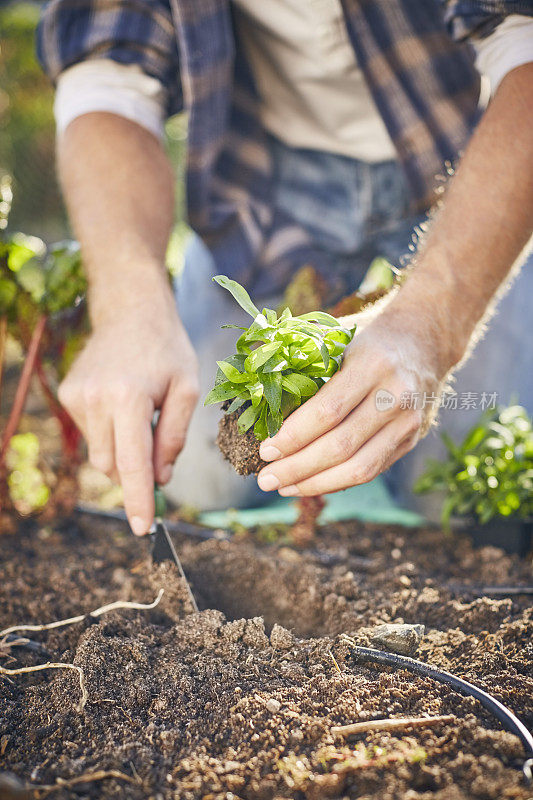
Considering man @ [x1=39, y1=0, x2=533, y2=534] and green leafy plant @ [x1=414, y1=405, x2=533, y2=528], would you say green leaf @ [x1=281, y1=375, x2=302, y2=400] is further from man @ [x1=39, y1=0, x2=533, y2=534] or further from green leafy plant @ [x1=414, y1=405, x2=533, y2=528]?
green leafy plant @ [x1=414, y1=405, x2=533, y2=528]

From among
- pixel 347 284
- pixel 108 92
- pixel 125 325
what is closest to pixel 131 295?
pixel 125 325

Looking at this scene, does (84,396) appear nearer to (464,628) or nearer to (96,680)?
(96,680)

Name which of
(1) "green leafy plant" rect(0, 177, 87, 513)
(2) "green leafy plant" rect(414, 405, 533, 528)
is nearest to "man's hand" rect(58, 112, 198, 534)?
(1) "green leafy plant" rect(0, 177, 87, 513)

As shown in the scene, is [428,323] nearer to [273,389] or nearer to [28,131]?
[273,389]

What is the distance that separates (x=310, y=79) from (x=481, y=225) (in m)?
1.60

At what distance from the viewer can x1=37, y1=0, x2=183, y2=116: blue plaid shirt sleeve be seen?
94.5 inches

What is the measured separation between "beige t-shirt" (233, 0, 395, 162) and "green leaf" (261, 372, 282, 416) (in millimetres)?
1973

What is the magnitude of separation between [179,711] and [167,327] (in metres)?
1.01

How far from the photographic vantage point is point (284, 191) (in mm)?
3223

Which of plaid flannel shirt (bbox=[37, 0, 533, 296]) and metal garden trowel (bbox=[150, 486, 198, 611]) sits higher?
plaid flannel shirt (bbox=[37, 0, 533, 296])

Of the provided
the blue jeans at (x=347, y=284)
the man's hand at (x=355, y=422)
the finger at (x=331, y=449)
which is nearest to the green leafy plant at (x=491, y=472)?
the blue jeans at (x=347, y=284)

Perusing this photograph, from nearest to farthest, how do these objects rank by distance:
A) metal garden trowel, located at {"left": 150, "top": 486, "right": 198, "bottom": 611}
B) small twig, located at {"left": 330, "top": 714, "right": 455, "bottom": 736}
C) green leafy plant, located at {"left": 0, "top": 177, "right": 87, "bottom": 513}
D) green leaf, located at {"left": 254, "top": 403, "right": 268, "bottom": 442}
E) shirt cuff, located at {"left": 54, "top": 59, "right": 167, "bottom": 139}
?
small twig, located at {"left": 330, "top": 714, "right": 455, "bottom": 736} → green leaf, located at {"left": 254, "top": 403, "right": 268, "bottom": 442} → metal garden trowel, located at {"left": 150, "top": 486, "right": 198, "bottom": 611} → green leafy plant, located at {"left": 0, "top": 177, "right": 87, "bottom": 513} → shirt cuff, located at {"left": 54, "top": 59, "right": 167, "bottom": 139}

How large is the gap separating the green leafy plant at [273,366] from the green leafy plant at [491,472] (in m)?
1.05

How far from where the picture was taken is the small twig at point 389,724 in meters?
1.13
